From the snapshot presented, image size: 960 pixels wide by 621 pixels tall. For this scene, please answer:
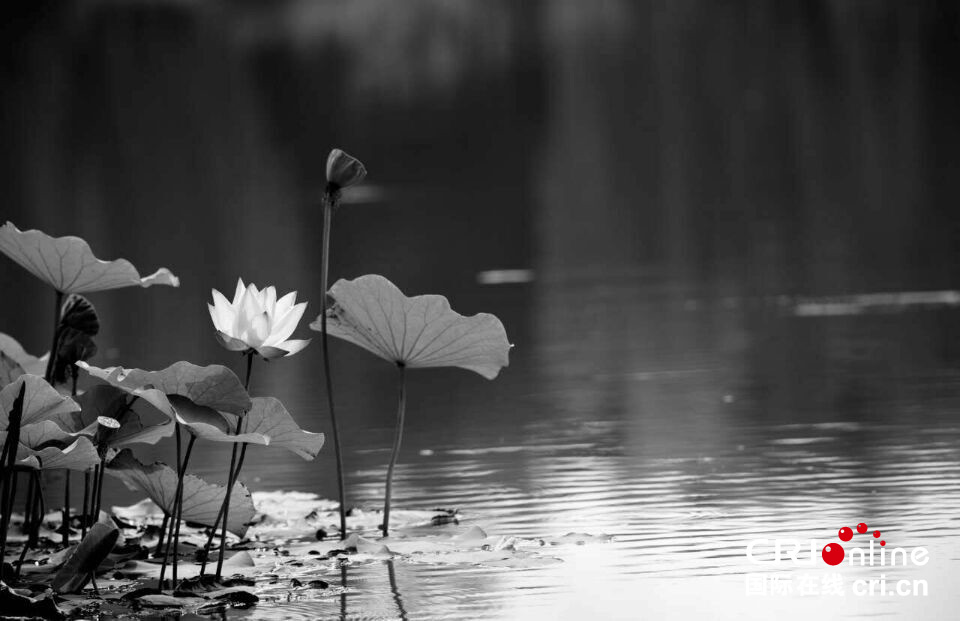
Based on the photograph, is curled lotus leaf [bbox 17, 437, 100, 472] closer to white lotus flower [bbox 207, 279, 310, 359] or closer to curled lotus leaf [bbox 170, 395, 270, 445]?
curled lotus leaf [bbox 170, 395, 270, 445]

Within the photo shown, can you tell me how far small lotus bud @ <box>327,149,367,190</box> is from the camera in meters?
4.69

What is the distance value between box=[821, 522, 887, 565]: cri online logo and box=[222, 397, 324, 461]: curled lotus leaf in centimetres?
123

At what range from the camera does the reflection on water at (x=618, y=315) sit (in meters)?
4.56

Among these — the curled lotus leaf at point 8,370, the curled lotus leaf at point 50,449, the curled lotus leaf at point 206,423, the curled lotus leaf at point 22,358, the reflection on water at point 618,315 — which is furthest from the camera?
the curled lotus leaf at point 22,358

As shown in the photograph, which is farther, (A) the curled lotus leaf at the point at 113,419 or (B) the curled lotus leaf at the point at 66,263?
(B) the curled lotus leaf at the point at 66,263

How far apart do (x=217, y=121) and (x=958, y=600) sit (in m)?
57.9

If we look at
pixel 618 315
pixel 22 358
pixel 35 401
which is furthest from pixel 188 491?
pixel 618 315

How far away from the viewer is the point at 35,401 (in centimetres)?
413

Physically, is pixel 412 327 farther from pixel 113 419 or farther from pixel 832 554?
pixel 832 554

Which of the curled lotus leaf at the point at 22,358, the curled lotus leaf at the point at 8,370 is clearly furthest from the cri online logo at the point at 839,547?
the curled lotus leaf at the point at 22,358

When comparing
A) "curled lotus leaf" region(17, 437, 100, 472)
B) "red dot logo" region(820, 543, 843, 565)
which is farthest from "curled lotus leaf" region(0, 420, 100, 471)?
"red dot logo" region(820, 543, 843, 565)

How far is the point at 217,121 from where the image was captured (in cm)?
6059

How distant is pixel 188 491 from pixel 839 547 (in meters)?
1.58

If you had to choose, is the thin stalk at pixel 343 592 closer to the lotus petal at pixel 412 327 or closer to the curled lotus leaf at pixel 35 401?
the lotus petal at pixel 412 327
